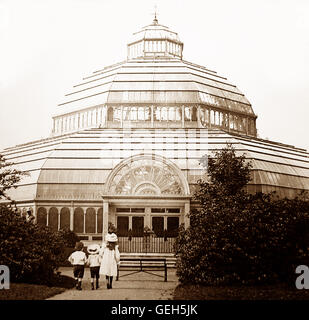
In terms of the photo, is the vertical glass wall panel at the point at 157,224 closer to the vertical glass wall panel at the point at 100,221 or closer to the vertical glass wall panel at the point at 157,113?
the vertical glass wall panel at the point at 100,221

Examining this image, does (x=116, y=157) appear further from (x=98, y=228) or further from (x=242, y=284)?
(x=242, y=284)

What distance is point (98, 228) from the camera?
41438 millimetres

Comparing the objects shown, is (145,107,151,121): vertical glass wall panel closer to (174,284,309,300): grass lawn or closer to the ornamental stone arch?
the ornamental stone arch

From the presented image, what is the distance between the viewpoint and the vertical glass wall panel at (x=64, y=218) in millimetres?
41844

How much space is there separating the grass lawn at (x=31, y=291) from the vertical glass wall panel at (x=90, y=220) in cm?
1833

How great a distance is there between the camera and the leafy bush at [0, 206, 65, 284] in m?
21.7

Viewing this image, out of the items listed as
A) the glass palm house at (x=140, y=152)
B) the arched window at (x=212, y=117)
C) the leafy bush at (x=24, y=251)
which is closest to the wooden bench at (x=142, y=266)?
the leafy bush at (x=24, y=251)

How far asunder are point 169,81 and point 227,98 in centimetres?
753

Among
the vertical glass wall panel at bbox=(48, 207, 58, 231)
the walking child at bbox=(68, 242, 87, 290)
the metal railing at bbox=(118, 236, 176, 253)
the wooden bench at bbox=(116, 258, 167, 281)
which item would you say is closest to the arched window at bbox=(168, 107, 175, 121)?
the vertical glass wall panel at bbox=(48, 207, 58, 231)

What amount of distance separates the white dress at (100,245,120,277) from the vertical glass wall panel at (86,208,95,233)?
19.4 meters

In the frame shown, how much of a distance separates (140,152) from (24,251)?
21285mm

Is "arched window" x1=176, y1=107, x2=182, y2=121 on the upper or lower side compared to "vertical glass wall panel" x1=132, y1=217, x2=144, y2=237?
upper

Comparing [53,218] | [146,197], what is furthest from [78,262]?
[53,218]
